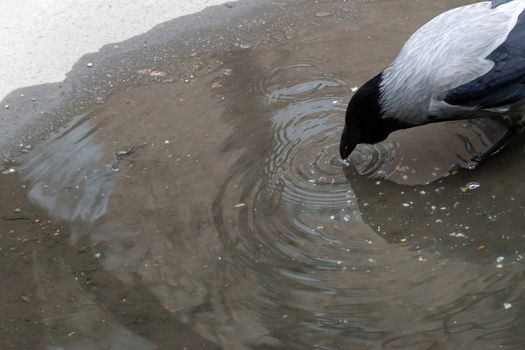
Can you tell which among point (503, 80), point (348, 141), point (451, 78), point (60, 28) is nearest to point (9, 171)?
point (60, 28)

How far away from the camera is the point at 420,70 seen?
423 cm

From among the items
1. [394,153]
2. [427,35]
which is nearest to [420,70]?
[427,35]

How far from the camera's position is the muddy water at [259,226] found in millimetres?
3396

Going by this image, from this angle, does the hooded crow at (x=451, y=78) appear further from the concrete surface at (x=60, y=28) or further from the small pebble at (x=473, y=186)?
the concrete surface at (x=60, y=28)

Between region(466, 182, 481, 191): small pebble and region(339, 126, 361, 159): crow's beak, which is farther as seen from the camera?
region(339, 126, 361, 159): crow's beak

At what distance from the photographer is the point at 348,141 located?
170 inches

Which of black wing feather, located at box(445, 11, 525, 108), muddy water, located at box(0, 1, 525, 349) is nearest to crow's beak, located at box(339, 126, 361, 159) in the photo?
muddy water, located at box(0, 1, 525, 349)

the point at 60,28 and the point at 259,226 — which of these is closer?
the point at 259,226

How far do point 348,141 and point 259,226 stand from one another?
0.75 m

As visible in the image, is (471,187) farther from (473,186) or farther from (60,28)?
(60,28)

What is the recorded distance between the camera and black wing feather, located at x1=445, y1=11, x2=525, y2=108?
4039 mm

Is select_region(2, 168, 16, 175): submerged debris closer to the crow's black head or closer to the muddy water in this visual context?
the muddy water

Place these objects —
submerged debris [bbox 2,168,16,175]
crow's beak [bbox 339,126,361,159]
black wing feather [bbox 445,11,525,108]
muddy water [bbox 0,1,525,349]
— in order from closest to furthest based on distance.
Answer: muddy water [bbox 0,1,525,349] → black wing feather [bbox 445,11,525,108] → crow's beak [bbox 339,126,361,159] → submerged debris [bbox 2,168,16,175]

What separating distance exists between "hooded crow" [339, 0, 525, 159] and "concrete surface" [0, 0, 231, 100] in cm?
221
